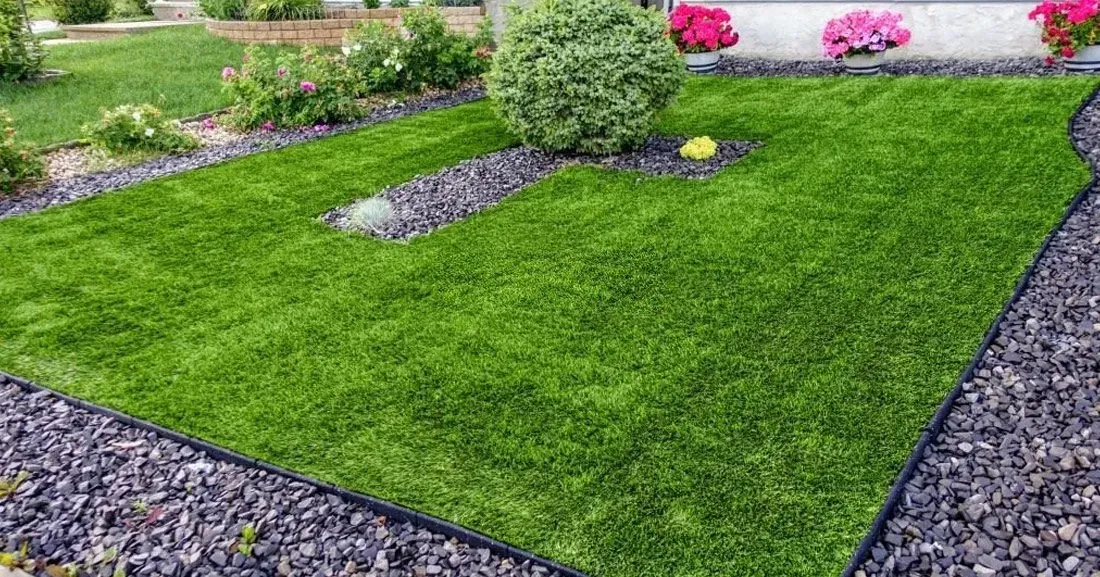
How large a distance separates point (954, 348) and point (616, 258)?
1948 millimetres

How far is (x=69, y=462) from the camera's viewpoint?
3.21 metres

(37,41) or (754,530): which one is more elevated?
(37,41)

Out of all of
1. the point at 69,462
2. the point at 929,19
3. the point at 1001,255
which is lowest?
the point at 69,462

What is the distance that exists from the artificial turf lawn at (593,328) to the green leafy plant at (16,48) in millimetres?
5549

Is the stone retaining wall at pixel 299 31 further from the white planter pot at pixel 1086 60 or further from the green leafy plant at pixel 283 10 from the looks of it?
the white planter pot at pixel 1086 60

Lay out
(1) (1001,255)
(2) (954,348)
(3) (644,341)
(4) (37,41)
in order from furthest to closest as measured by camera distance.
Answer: (4) (37,41) → (1) (1001,255) → (3) (644,341) → (2) (954,348)

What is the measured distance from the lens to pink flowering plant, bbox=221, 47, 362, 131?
833cm

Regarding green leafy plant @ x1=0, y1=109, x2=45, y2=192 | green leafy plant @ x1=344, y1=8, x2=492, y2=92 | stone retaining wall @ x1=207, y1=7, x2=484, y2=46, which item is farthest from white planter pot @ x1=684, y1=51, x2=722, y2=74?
green leafy plant @ x1=0, y1=109, x2=45, y2=192

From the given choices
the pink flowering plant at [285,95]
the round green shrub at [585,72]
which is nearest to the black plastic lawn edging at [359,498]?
the round green shrub at [585,72]

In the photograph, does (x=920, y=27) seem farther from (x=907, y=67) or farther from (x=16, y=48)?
(x=16, y=48)

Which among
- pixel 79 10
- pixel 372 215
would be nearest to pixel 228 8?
pixel 79 10

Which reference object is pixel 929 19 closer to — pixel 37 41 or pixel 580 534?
pixel 580 534

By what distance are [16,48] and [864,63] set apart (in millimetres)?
10919

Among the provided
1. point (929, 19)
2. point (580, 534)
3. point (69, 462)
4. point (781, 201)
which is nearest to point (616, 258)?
point (781, 201)
